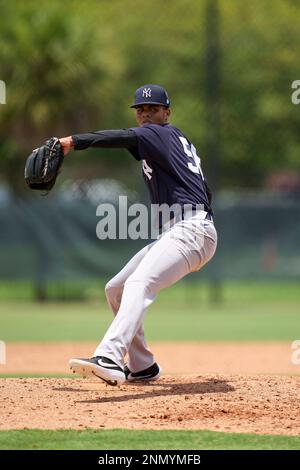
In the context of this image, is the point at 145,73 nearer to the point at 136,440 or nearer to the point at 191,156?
the point at 191,156

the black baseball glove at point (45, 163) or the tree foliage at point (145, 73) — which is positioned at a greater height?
the tree foliage at point (145, 73)

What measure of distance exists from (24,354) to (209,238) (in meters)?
6.08

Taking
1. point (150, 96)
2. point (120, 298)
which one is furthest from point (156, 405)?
point (150, 96)

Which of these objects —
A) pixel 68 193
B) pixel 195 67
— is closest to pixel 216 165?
pixel 68 193

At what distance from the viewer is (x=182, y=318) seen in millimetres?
16922

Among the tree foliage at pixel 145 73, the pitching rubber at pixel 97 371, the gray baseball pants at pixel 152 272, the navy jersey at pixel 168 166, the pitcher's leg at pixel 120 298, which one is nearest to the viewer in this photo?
the pitching rubber at pixel 97 371

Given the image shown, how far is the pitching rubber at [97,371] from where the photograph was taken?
618 cm

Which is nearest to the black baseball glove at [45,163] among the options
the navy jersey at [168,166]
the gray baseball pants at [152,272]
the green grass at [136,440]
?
the navy jersey at [168,166]

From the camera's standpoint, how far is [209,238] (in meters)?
6.76

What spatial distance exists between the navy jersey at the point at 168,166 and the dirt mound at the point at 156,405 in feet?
4.50

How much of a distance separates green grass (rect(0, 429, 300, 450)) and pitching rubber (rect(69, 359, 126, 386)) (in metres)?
0.53

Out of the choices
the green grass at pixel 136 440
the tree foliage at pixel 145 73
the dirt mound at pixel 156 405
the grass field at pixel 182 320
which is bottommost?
the green grass at pixel 136 440

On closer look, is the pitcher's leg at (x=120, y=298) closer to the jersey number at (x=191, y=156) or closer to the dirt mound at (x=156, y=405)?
the dirt mound at (x=156, y=405)
